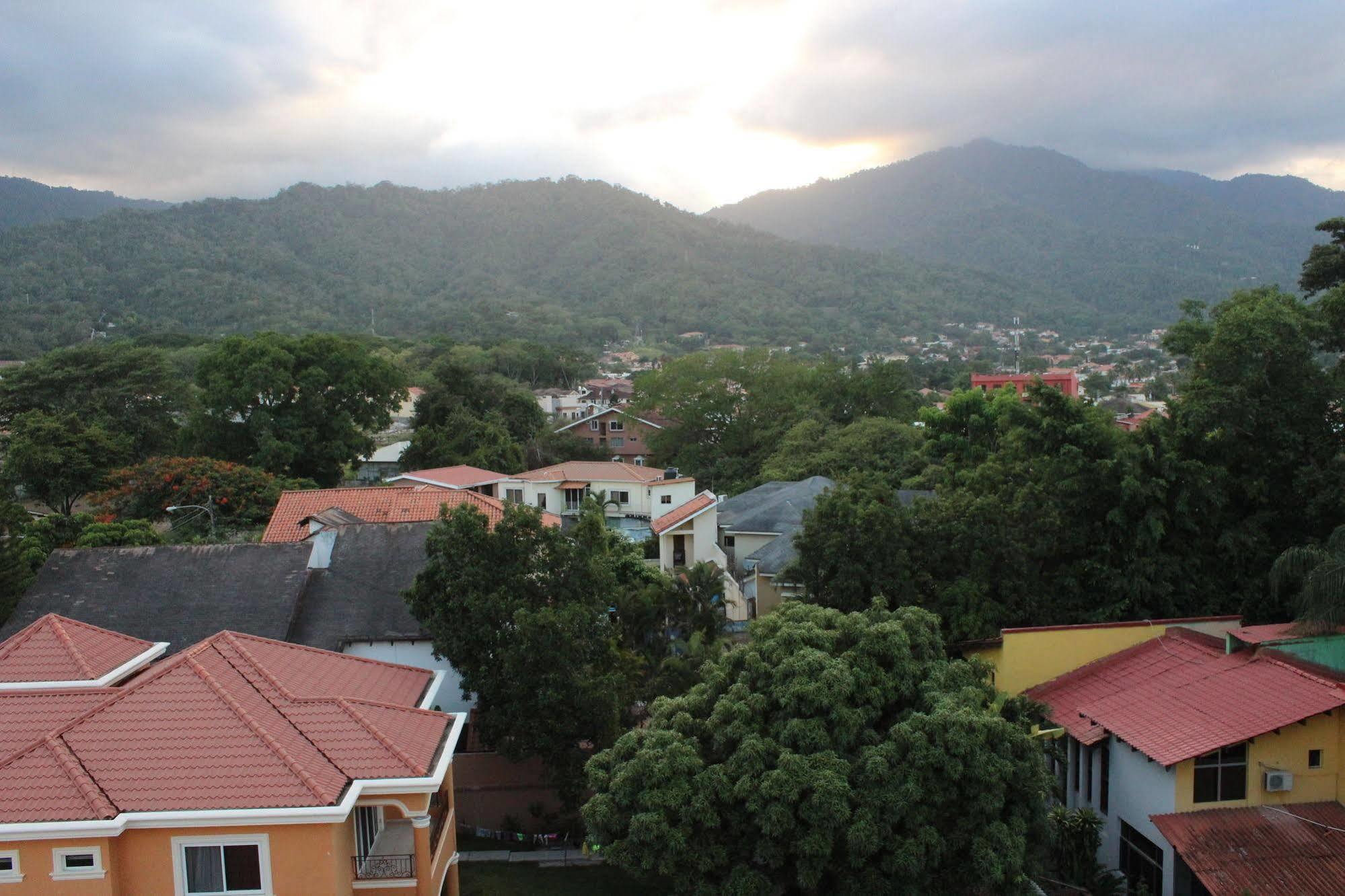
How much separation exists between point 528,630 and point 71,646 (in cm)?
579

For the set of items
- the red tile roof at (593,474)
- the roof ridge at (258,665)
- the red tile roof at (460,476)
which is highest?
the roof ridge at (258,665)

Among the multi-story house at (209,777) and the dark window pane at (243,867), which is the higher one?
the multi-story house at (209,777)

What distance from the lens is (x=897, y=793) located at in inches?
418

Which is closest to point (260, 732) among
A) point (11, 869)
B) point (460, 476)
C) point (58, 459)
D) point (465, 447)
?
point (11, 869)

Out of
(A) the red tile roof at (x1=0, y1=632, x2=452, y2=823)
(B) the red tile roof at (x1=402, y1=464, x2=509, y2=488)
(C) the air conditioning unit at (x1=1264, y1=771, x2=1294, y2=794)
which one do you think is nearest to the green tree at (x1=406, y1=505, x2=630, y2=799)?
(A) the red tile roof at (x1=0, y1=632, x2=452, y2=823)

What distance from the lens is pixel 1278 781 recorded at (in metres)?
12.6

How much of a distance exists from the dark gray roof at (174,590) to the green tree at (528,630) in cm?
458

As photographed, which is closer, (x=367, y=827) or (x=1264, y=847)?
(x=367, y=827)

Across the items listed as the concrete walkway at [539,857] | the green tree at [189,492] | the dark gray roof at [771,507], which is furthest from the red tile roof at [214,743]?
the green tree at [189,492]

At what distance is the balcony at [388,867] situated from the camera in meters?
10.6

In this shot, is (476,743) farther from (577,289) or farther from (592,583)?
(577,289)

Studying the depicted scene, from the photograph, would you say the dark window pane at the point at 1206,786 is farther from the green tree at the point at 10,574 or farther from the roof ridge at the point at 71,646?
the green tree at the point at 10,574

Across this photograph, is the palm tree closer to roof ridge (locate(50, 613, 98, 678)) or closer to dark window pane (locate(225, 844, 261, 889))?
dark window pane (locate(225, 844, 261, 889))

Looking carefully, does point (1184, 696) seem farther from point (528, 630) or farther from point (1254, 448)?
point (528, 630)
